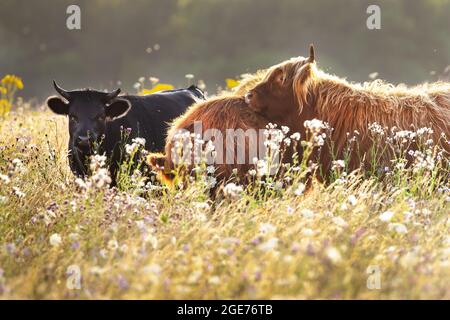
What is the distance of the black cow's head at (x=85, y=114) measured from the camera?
679 centimetres

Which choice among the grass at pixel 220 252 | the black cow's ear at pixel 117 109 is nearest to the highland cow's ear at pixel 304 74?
the grass at pixel 220 252

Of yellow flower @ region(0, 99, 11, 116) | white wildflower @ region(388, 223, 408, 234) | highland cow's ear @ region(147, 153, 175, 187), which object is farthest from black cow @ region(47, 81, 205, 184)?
yellow flower @ region(0, 99, 11, 116)

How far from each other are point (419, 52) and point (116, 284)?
67.1ft

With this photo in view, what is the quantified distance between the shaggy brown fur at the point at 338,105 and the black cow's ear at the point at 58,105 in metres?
2.43

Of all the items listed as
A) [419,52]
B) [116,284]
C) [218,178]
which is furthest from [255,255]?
[419,52]

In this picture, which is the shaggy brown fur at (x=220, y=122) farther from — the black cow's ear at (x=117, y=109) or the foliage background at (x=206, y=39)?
the foliage background at (x=206, y=39)

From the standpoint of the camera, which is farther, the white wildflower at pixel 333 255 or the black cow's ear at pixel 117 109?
the black cow's ear at pixel 117 109

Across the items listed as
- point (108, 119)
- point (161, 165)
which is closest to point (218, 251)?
point (161, 165)

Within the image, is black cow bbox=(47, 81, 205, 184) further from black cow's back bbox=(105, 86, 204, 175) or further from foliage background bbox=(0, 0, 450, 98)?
foliage background bbox=(0, 0, 450, 98)

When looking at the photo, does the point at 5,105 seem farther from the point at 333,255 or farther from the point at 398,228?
the point at 333,255

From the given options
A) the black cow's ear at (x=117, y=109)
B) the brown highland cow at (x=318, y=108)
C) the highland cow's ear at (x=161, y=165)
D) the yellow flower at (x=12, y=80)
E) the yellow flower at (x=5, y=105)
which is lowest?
→ the highland cow's ear at (x=161, y=165)

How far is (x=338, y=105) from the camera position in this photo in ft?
19.9

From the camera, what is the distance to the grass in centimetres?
353
